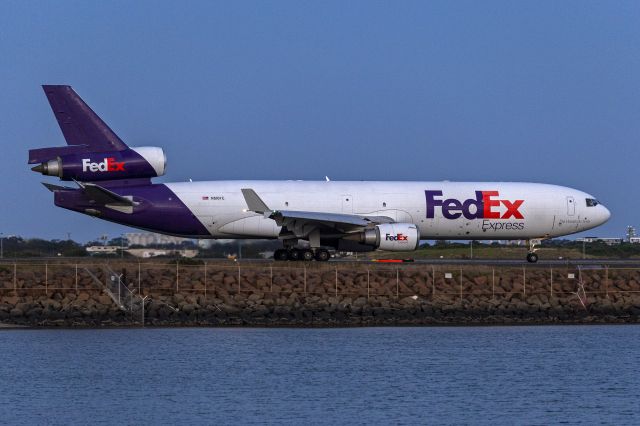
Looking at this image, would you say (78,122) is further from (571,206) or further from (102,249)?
(571,206)

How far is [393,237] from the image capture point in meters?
54.1

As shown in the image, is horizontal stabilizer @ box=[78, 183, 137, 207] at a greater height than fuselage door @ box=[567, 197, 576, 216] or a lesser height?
greater

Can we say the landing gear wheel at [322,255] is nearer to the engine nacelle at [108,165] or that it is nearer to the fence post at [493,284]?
the fence post at [493,284]

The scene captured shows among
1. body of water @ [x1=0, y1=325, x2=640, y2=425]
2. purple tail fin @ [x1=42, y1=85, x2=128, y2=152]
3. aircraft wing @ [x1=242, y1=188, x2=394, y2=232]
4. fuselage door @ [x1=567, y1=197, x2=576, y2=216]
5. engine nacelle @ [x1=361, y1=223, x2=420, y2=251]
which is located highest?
purple tail fin @ [x1=42, y1=85, x2=128, y2=152]

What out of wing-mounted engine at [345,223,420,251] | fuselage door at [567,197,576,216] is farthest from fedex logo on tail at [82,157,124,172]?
fuselage door at [567,197,576,216]

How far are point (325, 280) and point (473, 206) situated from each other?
34.5 ft

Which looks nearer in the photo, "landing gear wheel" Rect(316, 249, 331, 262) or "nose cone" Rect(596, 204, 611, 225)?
"landing gear wheel" Rect(316, 249, 331, 262)

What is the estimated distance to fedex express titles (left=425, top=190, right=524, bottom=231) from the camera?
5784 cm

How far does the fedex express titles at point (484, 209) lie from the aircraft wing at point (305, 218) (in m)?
3.38

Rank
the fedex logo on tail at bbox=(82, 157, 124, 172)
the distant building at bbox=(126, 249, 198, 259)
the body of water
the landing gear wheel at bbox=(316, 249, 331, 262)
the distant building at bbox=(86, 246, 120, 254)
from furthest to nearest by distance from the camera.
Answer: the distant building at bbox=(86, 246, 120, 254) < the distant building at bbox=(126, 249, 198, 259) < the landing gear wheel at bbox=(316, 249, 331, 262) < the fedex logo on tail at bbox=(82, 157, 124, 172) < the body of water

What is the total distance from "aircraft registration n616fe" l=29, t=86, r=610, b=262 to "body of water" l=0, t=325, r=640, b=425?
11.4m

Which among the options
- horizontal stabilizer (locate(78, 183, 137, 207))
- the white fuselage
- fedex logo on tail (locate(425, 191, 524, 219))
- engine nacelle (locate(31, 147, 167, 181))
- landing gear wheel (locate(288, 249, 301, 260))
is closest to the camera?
horizontal stabilizer (locate(78, 183, 137, 207))

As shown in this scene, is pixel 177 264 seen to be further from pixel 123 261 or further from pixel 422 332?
Result: pixel 422 332

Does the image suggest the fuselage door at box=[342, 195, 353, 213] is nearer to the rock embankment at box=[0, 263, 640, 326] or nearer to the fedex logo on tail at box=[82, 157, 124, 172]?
the rock embankment at box=[0, 263, 640, 326]
